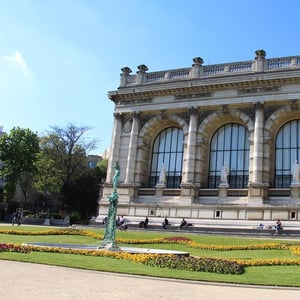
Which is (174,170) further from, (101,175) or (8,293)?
(8,293)

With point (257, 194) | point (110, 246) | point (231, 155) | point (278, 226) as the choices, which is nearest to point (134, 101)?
point (231, 155)

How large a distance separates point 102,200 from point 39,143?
2528 centimetres

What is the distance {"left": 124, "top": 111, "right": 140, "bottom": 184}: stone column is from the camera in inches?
1795

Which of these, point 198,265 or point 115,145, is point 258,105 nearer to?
point 115,145

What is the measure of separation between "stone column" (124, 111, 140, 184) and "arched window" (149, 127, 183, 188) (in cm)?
260

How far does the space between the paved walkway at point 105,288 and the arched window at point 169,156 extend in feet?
105

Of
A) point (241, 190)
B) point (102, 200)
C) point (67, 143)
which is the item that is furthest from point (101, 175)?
point (241, 190)

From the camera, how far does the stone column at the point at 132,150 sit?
1795 inches

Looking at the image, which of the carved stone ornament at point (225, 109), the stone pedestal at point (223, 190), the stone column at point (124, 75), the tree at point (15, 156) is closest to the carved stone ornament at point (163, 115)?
the carved stone ornament at point (225, 109)

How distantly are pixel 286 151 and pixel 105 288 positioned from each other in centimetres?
3385

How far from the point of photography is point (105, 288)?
1095 cm

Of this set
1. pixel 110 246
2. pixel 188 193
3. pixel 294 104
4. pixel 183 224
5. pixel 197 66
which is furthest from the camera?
pixel 197 66

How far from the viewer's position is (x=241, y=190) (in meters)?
40.4

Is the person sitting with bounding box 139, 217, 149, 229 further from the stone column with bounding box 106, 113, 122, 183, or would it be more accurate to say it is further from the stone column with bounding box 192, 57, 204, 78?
the stone column with bounding box 192, 57, 204, 78
